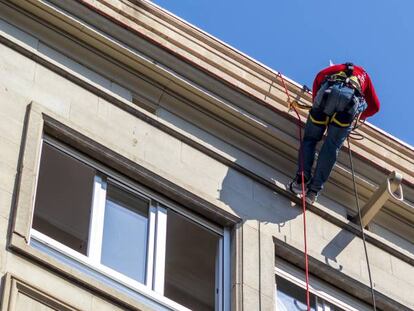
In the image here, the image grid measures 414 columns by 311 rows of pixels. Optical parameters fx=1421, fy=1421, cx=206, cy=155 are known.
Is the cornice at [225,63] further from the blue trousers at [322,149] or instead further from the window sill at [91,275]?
the window sill at [91,275]

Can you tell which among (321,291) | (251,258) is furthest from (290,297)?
(251,258)

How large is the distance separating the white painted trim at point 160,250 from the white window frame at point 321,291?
4.98 feet

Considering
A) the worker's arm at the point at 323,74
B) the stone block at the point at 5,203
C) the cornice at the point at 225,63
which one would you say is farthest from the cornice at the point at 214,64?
the stone block at the point at 5,203

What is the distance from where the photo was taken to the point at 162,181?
15.7 metres

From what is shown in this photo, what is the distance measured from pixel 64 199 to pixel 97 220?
436mm

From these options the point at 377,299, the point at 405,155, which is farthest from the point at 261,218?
the point at 405,155

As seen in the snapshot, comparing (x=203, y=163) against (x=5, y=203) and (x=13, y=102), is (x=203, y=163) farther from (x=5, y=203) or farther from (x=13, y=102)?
(x=5, y=203)

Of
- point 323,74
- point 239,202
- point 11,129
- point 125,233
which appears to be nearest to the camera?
point 11,129

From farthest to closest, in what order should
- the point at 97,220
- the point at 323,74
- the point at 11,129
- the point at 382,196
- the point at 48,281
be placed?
the point at 323,74 → the point at 382,196 → the point at 97,220 → the point at 11,129 → the point at 48,281

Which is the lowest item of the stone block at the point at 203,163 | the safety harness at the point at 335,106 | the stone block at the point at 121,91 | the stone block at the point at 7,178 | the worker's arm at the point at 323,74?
the stone block at the point at 7,178

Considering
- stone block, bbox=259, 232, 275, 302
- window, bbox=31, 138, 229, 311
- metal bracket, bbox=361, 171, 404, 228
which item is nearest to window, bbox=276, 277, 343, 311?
stone block, bbox=259, 232, 275, 302

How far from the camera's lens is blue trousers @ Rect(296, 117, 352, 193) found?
17.0m

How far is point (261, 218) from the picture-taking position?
16375 mm

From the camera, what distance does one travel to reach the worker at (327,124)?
17.0 m
